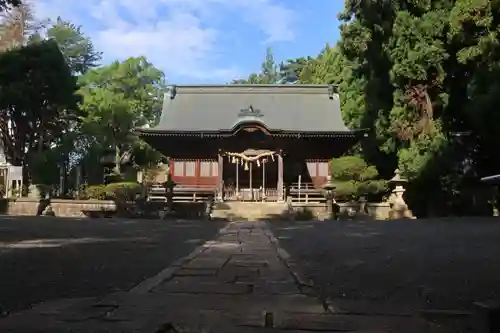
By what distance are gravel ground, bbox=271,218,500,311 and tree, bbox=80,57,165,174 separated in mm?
22659

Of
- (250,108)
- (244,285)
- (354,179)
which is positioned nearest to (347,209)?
(354,179)

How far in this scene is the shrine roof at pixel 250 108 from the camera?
26141 mm

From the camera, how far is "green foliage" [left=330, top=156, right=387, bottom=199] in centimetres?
2206

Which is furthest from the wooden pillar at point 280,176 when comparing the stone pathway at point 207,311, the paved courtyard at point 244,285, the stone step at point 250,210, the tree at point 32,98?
the stone pathway at point 207,311

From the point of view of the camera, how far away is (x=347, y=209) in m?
20.4

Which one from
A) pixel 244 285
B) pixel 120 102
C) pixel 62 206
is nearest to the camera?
pixel 244 285

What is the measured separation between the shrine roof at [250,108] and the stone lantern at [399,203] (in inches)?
231

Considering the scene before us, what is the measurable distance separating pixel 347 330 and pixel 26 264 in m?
4.13

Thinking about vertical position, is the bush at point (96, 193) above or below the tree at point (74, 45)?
below

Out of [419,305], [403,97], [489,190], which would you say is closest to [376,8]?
[403,97]

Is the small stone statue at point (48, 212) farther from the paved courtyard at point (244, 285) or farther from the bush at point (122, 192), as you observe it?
the paved courtyard at point (244, 285)

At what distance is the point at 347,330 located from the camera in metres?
2.94

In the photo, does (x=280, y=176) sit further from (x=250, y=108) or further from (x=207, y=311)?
(x=207, y=311)

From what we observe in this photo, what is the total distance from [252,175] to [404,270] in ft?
68.7
